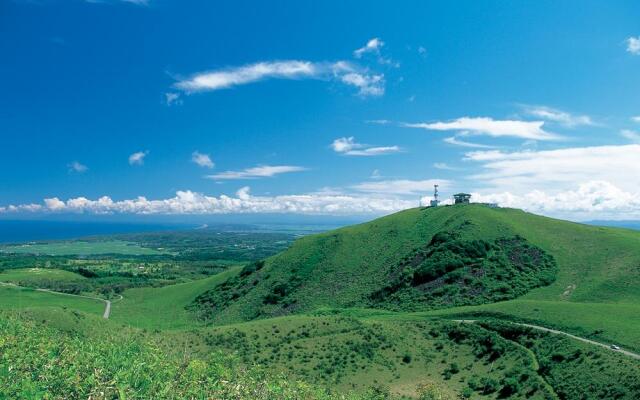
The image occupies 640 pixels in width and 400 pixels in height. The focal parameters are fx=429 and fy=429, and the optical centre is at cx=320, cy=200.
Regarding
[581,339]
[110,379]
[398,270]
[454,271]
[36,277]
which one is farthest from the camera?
[36,277]

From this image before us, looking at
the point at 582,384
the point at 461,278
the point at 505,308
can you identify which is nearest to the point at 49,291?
the point at 461,278

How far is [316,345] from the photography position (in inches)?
2012

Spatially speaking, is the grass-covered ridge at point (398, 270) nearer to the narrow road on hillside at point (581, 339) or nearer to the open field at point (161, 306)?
the open field at point (161, 306)

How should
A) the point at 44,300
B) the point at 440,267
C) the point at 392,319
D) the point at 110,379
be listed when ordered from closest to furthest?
the point at 110,379 < the point at 392,319 < the point at 440,267 < the point at 44,300

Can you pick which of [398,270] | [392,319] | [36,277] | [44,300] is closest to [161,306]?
[44,300]

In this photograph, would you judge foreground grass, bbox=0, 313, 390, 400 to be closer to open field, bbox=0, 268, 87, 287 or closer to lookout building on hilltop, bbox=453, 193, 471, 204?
lookout building on hilltop, bbox=453, 193, 471, 204

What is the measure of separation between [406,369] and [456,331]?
10.6 metres

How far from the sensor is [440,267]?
81.4 metres

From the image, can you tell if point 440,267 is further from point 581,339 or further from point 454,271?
point 581,339

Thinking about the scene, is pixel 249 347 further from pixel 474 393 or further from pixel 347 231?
pixel 347 231

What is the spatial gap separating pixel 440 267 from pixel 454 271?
2778mm

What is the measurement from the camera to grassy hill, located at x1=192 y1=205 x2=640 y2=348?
64938mm

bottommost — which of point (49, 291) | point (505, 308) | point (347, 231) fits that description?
point (49, 291)

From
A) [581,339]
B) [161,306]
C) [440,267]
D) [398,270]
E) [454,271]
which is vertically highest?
[440,267]
